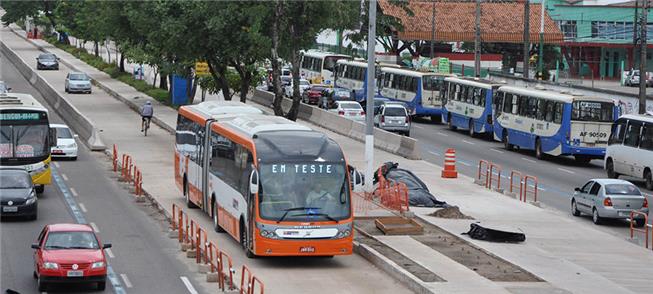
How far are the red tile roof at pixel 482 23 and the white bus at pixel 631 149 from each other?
213 feet

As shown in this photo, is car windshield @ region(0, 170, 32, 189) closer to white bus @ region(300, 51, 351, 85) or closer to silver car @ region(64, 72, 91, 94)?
silver car @ region(64, 72, 91, 94)

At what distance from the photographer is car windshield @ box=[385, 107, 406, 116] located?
62281mm

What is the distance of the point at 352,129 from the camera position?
5962 centimetres

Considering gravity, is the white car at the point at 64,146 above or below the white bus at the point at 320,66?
below

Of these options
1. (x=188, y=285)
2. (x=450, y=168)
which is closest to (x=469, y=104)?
(x=450, y=168)

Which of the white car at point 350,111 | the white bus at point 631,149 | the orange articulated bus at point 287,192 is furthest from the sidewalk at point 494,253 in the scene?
the white car at point 350,111

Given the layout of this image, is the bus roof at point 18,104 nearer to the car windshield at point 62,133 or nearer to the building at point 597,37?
the car windshield at point 62,133

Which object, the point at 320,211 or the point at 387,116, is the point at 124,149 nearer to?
the point at 387,116

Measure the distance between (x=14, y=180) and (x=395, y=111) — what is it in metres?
31.0

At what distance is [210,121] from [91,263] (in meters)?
11.0

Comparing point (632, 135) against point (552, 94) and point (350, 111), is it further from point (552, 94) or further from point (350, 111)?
point (350, 111)

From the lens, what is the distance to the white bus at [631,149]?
45656mm

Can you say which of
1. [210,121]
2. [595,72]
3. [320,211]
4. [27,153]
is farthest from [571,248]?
[595,72]

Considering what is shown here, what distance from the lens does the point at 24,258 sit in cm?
2809
